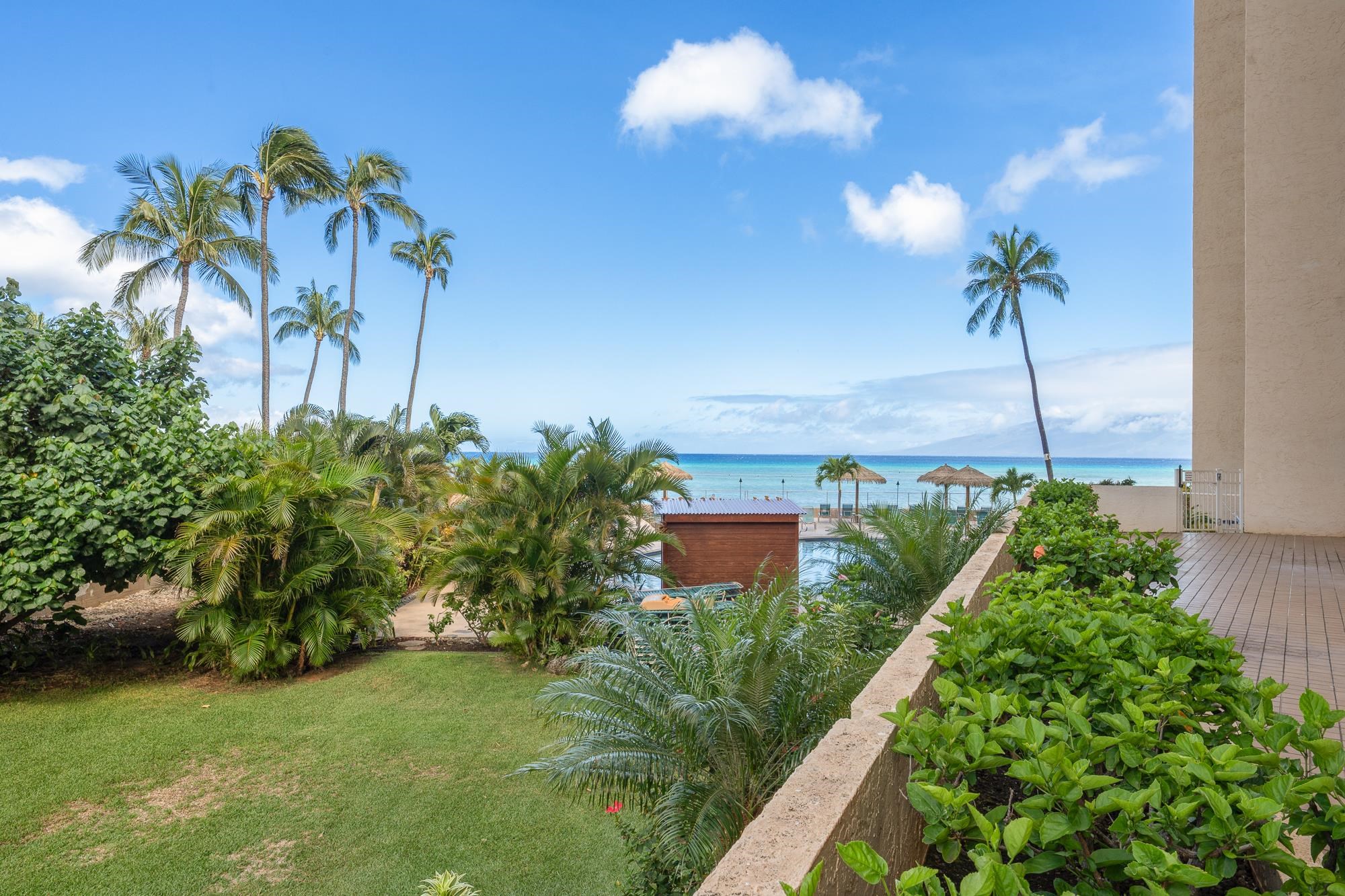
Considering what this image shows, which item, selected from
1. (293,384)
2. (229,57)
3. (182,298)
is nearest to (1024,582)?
(229,57)

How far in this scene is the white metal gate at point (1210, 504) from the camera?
12.1 meters

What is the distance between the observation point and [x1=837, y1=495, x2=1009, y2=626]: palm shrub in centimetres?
711

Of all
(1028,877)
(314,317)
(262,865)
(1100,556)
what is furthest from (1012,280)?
(314,317)

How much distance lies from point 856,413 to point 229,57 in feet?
438

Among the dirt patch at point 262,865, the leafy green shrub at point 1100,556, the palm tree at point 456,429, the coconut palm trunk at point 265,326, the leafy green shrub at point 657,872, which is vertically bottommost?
the dirt patch at point 262,865

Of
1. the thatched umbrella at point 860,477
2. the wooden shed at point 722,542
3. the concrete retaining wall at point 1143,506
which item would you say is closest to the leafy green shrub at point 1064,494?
the concrete retaining wall at point 1143,506

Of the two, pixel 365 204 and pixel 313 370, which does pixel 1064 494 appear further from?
pixel 313 370

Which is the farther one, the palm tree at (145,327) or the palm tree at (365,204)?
the palm tree at (145,327)

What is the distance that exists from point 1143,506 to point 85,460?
17065 millimetres

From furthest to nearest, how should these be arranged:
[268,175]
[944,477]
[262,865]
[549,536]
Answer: [944,477] < [268,175] < [549,536] < [262,865]

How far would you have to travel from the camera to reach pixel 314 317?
1663 inches

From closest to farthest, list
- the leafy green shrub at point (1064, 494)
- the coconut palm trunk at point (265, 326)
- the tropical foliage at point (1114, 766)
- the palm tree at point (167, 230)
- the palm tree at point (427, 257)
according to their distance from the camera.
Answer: the tropical foliage at point (1114, 766)
the leafy green shrub at point (1064, 494)
the palm tree at point (167, 230)
the coconut palm trunk at point (265, 326)
the palm tree at point (427, 257)

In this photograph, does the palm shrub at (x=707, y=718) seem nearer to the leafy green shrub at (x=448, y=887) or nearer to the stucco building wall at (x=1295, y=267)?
the leafy green shrub at (x=448, y=887)

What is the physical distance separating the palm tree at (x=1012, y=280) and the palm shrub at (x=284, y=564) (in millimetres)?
28436
